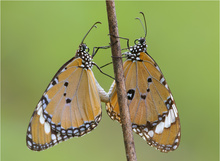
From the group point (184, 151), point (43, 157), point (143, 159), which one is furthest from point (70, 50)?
point (184, 151)

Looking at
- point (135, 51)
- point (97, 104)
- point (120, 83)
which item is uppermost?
point (135, 51)

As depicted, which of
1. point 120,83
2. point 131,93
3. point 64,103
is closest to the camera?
point 120,83

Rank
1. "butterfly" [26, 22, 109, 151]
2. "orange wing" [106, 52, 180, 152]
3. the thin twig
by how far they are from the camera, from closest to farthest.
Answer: the thin twig → "orange wing" [106, 52, 180, 152] → "butterfly" [26, 22, 109, 151]

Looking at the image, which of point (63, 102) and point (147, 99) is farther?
point (63, 102)

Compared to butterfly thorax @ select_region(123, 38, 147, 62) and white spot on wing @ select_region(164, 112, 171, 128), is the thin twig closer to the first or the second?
butterfly thorax @ select_region(123, 38, 147, 62)

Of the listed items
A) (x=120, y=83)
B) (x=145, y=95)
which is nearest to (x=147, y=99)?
(x=145, y=95)

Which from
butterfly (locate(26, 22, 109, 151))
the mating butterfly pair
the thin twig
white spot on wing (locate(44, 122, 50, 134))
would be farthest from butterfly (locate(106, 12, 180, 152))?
the thin twig

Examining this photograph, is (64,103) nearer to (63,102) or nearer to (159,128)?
(63,102)
